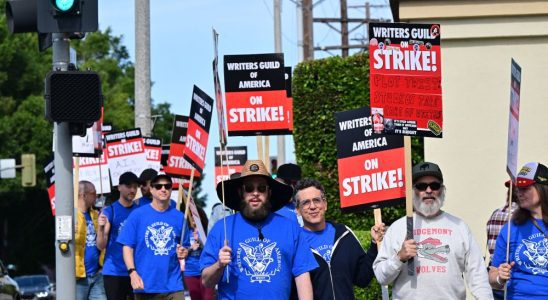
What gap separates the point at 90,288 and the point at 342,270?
224 inches

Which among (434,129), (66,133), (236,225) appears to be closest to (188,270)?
(66,133)

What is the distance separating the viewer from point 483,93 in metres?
14.6

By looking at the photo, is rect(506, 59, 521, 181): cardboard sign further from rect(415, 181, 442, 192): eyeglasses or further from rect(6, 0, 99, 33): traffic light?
rect(6, 0, 99, 33): traffic light

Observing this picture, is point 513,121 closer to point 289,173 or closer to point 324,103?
point 289,173

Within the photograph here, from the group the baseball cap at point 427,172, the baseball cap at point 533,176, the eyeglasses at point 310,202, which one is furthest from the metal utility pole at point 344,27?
the baseball cap at point 427,172

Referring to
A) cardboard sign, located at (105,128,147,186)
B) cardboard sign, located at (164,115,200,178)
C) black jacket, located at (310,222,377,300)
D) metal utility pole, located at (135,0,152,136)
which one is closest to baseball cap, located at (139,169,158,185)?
cardboard sign, located at (164,115,200,178)

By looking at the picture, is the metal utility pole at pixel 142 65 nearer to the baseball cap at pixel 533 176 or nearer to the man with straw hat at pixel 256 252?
the baseball cap at pixel 533 176

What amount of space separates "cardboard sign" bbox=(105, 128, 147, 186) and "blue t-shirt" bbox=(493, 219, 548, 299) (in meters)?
8.94

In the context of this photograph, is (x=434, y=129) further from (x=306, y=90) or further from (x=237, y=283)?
(x=306, y=90)

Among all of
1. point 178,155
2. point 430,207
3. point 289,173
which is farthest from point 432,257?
point 178,155

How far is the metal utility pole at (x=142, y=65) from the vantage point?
64.5ft

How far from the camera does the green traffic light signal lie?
37.0 ft

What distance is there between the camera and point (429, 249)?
881 centimetres

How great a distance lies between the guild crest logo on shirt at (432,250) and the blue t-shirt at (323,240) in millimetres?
776
